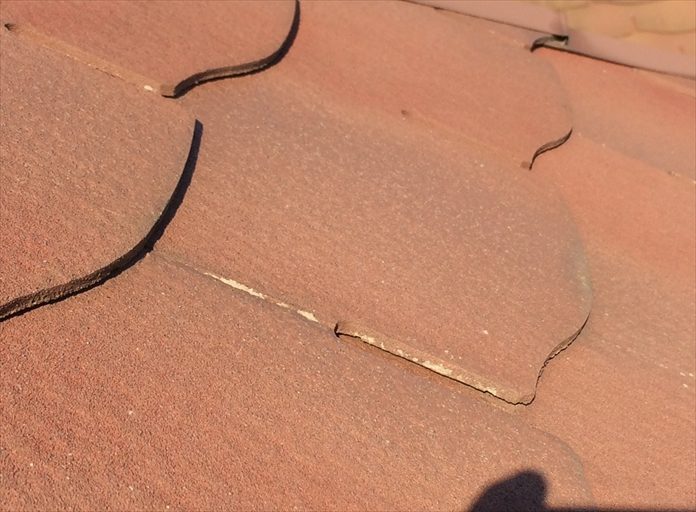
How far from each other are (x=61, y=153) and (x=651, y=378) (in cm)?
118

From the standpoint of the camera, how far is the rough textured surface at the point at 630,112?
2266mm

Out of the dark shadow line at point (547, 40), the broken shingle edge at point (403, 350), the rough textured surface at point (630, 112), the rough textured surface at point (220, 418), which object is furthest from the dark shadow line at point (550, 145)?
the rough textured surface at point (220, 418)

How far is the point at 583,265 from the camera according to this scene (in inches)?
65.1

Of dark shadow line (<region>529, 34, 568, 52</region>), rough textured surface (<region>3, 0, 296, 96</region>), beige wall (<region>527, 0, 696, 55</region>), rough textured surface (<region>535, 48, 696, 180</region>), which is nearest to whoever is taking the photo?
rough textured surface (<region>3, 0, 296, 96</region>)

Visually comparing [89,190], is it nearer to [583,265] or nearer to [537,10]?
[583,265]

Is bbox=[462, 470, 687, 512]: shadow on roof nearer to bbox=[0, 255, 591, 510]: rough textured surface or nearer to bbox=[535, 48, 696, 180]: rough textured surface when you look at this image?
bbox=[0, 255, 591, 510]: rough textured surface

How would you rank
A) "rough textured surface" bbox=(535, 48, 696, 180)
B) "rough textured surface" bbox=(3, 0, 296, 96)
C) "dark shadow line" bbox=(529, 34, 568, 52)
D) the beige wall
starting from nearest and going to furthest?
1. "rough textured surface" bbox=(3, 0, 296, 96)
2. "rough textured surface" bbox=(535, 48, 696, 180)
3. "dark shadow line" bbox=(529, 34, 568, 52)
4. the beige wall

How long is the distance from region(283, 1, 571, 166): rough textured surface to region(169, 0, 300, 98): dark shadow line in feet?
A: 0.09

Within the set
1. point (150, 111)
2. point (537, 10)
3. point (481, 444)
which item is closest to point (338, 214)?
point (150, 111)

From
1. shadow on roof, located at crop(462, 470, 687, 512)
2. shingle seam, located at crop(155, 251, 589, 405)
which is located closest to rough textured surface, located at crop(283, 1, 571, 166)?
shingle seam, located at crop(155, 251, 589, 405)

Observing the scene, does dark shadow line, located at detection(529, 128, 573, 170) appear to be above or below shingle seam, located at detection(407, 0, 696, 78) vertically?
below

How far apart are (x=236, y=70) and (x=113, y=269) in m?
0.78

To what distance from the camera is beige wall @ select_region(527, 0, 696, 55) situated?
2.73m

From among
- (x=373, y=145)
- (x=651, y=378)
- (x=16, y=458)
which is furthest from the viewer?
(x=373, y=145)
